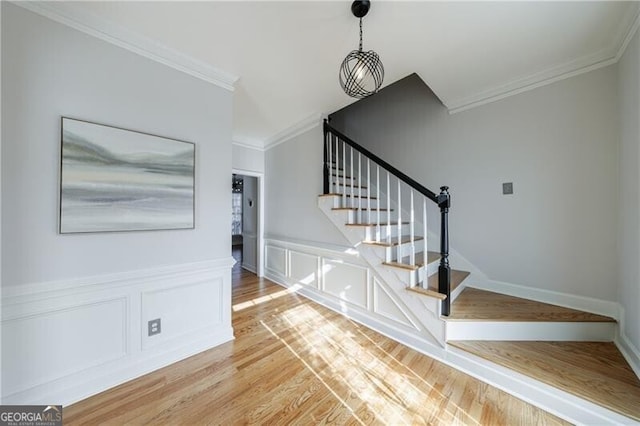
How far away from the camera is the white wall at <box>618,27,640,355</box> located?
5.16 ft

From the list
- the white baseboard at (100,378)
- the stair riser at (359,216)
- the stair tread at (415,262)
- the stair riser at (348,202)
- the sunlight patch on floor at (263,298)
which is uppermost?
the stair riser at (348,202)

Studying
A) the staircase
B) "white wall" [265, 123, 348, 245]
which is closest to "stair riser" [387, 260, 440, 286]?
the staircase

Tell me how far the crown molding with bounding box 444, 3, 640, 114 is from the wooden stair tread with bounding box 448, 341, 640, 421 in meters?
2.34

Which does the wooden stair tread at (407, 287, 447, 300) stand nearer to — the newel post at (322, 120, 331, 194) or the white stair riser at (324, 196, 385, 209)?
the white stair riser at (324, 196, 385, 209)

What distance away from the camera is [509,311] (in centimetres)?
209

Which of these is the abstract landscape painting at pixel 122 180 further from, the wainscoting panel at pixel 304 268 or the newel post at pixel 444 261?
the newel post at pixel 444 261

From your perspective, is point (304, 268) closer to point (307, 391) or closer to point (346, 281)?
point (346, 281)

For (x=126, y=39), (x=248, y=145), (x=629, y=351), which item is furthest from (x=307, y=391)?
(x=248, y=145)

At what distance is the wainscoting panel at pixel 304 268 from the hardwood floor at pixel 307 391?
995 mm

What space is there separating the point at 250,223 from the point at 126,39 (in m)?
3.59

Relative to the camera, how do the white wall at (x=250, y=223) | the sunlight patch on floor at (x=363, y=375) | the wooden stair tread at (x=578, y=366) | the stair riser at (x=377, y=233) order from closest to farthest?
the wooden stair tread at (x=578, y=366) < the sunlight patch on floor at (x=363, y=375) < the stair riser at (x=377, y=233) < the white wall at (x=250, y=223)

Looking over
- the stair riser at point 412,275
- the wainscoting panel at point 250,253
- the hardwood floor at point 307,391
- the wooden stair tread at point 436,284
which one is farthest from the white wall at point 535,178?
the wainscoting panel at point 250,253

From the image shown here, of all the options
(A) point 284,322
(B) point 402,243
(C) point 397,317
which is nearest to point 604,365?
(C) point 397,317

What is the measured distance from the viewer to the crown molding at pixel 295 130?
3.22m
